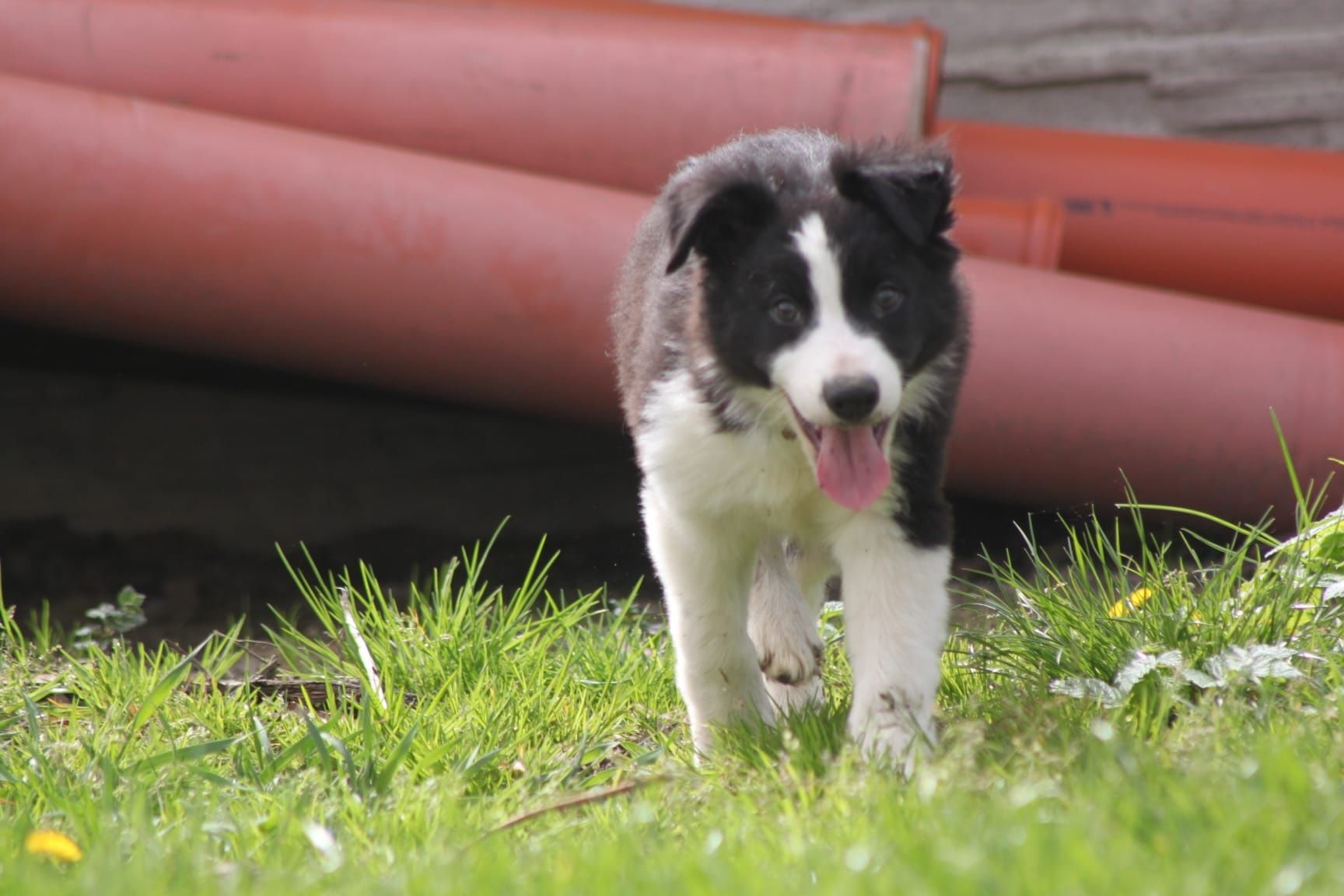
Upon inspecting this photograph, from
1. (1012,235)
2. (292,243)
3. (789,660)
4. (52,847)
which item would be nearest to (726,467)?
(789,660)

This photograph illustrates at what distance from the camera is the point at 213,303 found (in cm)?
488

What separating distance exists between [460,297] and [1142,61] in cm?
406

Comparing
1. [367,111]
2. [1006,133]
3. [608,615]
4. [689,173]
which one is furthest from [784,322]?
[1006,133]

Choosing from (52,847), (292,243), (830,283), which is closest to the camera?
(52,847)

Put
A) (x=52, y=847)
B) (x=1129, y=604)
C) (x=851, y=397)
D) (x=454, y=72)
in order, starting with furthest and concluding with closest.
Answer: (x=454, y=72) < (x=1129, y=604) < (x=851, y=397) < (x=52, y=847)

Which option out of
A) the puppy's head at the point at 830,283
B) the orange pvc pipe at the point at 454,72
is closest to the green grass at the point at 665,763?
the puppy's head at the point at 830,283

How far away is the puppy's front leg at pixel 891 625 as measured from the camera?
285 cm

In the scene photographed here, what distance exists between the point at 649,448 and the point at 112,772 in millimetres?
1168

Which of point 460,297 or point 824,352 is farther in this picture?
point 460,297

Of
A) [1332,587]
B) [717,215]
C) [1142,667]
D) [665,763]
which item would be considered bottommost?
[665,763]

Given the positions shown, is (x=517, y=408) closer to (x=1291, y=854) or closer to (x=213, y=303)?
(x=213, y=303)

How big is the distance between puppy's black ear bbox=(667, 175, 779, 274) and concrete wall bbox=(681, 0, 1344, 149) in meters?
4.87

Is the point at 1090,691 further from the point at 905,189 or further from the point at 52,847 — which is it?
the point at 52,847

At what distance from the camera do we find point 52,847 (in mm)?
2395
